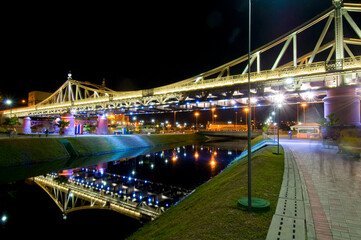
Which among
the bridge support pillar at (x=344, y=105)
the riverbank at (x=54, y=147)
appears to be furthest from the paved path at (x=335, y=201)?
the riverbank at (x=54, y=147)

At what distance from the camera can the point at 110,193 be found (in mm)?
14719

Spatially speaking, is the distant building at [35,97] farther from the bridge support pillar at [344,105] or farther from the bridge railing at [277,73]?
the bridge support pillar at [344,105]

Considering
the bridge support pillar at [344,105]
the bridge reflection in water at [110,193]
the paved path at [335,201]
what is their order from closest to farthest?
the paved path at [335,201] < the bridge reflection in water at [110,193] < the bridge support pillar at [344,105]

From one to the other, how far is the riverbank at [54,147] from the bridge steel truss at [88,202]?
31.3ft

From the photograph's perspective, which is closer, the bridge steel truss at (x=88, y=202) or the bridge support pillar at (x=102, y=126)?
the bridge steel truss at (x=88, y=202)

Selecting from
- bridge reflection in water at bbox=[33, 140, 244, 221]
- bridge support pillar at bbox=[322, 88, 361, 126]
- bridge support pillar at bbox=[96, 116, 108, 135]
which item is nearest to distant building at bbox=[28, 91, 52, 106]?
bridge support pillar at bbox=[96, 116, 108, 135]

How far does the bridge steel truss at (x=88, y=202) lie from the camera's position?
36.5 ft

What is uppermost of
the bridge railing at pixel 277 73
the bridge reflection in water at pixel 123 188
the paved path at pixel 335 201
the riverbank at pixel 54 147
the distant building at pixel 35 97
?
the distant building at pixel 35 97

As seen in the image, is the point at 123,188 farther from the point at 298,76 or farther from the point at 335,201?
the point at 298,76

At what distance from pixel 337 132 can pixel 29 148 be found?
3826 cm

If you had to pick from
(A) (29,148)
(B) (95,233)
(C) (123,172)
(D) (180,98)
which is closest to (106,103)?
(D) (180,98)

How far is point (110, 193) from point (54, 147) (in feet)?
65.5

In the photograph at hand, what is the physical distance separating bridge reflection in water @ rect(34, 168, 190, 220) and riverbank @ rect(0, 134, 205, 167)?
7263mm

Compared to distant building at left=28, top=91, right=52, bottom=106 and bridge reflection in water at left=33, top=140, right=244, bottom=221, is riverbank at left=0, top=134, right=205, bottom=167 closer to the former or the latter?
bridge reflection in water at left=33, top=140, right=244, bottom=221
